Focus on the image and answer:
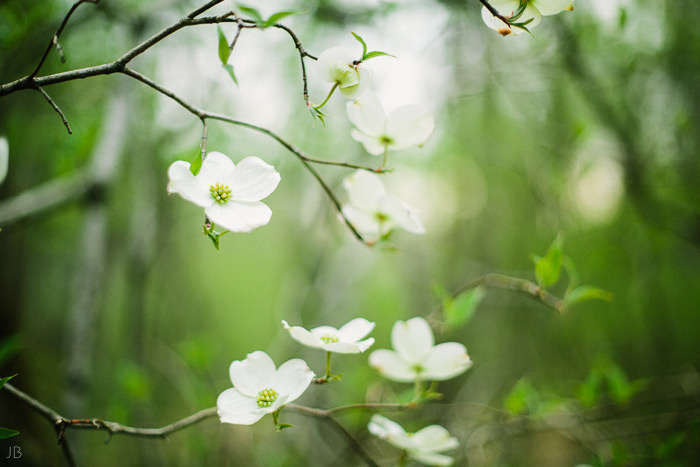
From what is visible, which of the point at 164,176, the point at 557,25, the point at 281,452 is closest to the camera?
the point at 557,25

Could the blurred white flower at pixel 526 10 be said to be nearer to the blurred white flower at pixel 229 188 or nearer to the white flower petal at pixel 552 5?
the white flower petal at pixel 552 5

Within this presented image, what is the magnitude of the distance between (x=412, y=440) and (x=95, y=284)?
78 cm

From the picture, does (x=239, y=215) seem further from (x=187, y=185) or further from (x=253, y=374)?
(x=253, y=374)

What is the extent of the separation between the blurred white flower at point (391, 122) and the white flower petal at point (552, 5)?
14 centimetres

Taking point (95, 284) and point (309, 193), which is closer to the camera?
point (95, 284)

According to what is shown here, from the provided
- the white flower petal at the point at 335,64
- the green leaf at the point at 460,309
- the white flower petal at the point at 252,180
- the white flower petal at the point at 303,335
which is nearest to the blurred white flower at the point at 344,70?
the white flower petal at the point at 335,64

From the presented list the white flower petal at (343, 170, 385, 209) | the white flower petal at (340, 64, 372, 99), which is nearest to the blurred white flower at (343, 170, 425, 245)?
the white flower petal at (343, 170, 385, 209)

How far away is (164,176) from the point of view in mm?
1531

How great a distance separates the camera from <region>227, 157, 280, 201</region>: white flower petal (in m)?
0.37

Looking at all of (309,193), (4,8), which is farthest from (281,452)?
(4,8)

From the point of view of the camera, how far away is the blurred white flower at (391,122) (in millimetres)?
448

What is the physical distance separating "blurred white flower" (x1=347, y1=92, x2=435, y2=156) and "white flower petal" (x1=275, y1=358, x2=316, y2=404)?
10.0 inches

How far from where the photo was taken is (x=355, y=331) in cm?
43

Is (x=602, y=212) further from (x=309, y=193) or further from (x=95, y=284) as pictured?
(x=95, y=284)
